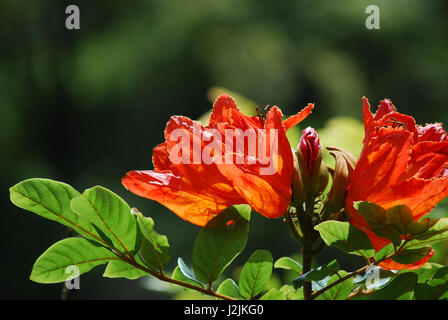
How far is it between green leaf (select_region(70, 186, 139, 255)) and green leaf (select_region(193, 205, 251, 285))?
49mm

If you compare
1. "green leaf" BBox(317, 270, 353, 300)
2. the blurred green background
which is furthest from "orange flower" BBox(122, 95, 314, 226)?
the blurred green background

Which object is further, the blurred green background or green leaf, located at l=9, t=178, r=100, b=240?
the blurred green background

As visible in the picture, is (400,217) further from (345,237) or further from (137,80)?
(137,80)

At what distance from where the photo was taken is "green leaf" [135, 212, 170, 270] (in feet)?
1.33

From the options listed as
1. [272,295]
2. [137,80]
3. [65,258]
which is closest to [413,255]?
[272,295]

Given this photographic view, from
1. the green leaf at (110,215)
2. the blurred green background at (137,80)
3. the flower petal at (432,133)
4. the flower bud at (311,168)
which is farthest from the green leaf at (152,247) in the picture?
the blurred green background at (137,80)

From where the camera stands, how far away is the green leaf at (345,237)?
14.7 inches

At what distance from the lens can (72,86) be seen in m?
5.22

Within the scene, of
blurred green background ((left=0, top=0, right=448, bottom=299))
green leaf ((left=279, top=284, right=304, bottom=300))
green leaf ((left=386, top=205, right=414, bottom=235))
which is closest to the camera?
green leaf ((left=386, top=205, right=414, bottom=235))

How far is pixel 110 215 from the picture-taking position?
1.29 feet

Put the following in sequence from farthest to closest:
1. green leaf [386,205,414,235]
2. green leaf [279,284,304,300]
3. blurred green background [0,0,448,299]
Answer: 1. blurred green background [0,0,448,299]
2. green leaf [279,284,304,300]
3. green leaf [386,205,414,235]

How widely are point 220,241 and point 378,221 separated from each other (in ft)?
0.37

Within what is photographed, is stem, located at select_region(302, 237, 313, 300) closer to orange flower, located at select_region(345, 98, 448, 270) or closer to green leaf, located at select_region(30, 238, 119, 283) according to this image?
orange flower, located at select_region(345, 98, 448, 270)
